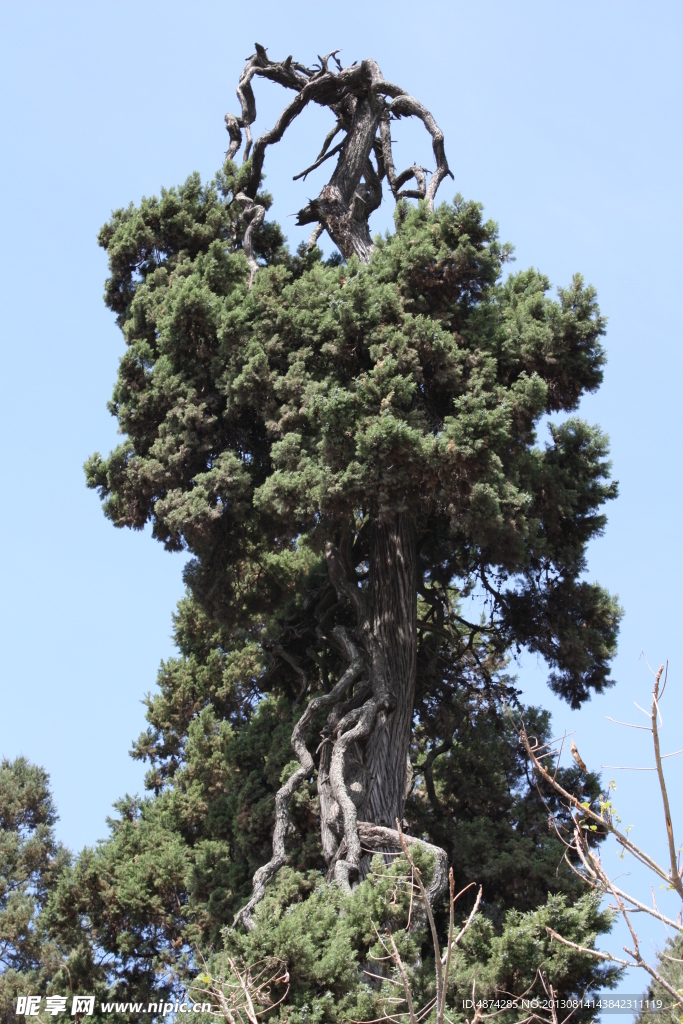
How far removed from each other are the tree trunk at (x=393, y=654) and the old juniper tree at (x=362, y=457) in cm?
2

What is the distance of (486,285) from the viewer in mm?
8531

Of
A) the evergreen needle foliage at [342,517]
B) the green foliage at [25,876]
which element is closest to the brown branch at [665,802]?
the evergreen needle foliage at [342,517]

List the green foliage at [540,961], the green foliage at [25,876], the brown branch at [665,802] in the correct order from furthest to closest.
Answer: the green foliage at [25,876], the green foliage at [540,961], the brown branch at [665,802]

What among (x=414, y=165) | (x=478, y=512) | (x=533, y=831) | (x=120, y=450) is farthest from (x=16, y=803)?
(x=414, y=165)

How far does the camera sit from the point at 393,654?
8.42m

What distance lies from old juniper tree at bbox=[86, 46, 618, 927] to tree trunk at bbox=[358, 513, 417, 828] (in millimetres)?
18

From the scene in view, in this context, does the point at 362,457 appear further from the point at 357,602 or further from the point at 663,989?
the point at 663,989

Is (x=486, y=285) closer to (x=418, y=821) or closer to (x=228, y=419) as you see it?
(x=228, y=419)

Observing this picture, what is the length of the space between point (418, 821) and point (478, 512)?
2711 millimetres

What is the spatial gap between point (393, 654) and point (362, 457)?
71.6 inches

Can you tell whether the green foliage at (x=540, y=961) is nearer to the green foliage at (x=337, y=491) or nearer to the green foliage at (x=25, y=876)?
the green foliage at (x=337, y=491)

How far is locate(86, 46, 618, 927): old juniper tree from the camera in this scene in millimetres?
7660

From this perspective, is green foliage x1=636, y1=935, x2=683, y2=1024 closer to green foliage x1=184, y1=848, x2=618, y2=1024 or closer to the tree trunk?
green foliage x1=184, y1=848, x2=618, y2=1024

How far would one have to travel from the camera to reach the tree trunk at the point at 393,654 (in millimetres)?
7746
